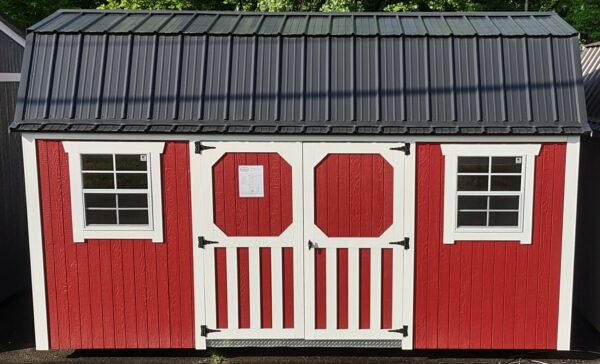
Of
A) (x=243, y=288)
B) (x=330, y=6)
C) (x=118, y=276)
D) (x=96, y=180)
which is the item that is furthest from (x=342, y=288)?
(x=330, y=6)

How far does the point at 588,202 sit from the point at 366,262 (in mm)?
3406

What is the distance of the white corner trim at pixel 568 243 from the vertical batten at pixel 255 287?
334cm

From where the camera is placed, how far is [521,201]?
21.4ft

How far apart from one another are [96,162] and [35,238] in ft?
3.58

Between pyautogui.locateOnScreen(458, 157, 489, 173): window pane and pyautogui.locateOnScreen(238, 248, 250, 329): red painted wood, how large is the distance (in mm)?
2548

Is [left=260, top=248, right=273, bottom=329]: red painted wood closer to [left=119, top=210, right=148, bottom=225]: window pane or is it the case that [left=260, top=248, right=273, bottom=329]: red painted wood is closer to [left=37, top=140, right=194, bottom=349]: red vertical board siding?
[left=37, top=140, right=194, bottom=349]: red vertical board siding

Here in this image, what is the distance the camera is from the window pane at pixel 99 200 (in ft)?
21.7

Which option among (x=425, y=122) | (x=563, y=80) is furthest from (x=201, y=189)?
(x=563, y=80)

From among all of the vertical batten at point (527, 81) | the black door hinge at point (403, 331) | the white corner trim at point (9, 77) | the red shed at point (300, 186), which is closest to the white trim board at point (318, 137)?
the red shed at point (300, 186)

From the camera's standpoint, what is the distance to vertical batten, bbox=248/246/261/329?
669 centimetres

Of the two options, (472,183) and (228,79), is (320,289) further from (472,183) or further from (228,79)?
(228,79)

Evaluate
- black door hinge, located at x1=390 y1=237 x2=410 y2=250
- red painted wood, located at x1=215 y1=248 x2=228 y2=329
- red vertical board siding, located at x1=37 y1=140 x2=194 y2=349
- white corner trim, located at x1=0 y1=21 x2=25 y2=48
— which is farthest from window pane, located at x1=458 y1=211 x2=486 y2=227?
white corner trim, located at x1=0 y1=21 x2=25 y2=48

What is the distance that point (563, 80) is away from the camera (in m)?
6.51

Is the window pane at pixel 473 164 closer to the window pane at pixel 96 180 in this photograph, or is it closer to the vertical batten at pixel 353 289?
the vertical batten at pixel 353 289
